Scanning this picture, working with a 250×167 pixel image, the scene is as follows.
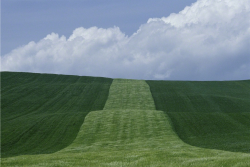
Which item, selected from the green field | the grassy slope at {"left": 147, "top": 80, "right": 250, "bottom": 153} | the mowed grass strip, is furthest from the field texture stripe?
the mowed grass strip

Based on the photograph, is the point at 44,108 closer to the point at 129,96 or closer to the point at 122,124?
the point at 129,96

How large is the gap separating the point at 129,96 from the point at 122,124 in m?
22.8

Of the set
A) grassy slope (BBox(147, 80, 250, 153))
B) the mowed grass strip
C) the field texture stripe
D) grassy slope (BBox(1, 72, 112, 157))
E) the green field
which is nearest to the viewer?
the green field

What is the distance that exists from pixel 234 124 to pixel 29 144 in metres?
25.1

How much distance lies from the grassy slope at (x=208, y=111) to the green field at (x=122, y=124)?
0.29 feet

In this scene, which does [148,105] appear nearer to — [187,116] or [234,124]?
[187,116]

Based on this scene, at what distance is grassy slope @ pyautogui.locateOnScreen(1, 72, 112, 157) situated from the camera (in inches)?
1287

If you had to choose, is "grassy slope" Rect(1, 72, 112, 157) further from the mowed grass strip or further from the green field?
the mowed grass strip

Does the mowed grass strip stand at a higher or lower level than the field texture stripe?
lower

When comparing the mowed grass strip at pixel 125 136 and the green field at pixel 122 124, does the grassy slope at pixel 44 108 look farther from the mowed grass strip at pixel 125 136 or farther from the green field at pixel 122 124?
the mowed grass strip at pixel 125 136

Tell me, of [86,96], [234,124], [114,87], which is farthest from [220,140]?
[114,87]

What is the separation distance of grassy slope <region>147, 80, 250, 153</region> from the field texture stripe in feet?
5.73

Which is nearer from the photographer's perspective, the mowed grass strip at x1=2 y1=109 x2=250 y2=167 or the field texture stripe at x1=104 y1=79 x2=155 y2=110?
the mowed grass strip at x1=2 y1=109 x2=250 y2=167

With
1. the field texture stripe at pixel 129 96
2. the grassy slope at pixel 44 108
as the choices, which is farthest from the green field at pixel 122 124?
the grassy slope at pixel 44 108
